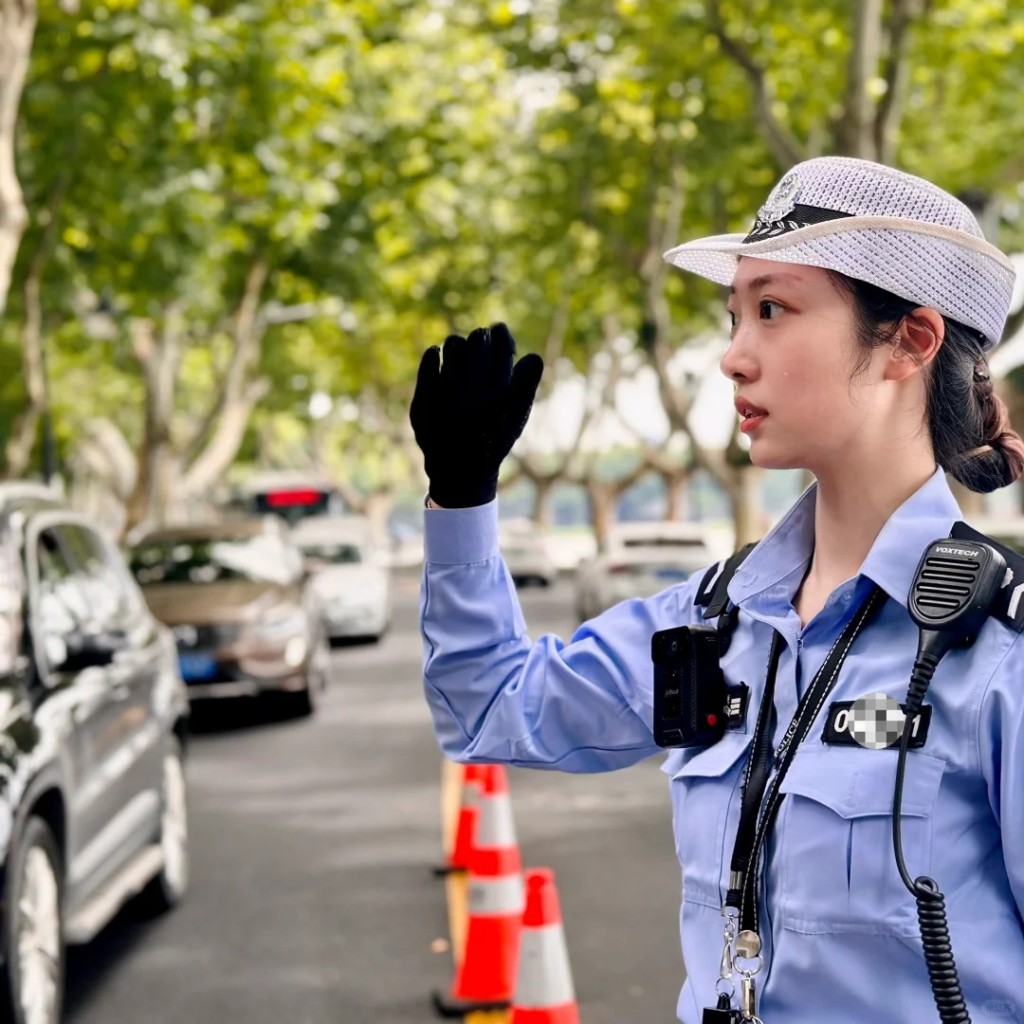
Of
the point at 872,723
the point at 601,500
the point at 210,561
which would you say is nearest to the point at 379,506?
the point at 601,500

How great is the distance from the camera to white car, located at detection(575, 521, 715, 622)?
1972 centimetres

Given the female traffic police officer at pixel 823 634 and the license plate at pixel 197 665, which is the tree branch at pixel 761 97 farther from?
the female traffic police officer at pixel 823 634

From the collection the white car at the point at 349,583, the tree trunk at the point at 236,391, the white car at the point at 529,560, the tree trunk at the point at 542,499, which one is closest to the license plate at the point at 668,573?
the white car at the point at 349,583

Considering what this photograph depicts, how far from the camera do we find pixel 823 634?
76.5 inches

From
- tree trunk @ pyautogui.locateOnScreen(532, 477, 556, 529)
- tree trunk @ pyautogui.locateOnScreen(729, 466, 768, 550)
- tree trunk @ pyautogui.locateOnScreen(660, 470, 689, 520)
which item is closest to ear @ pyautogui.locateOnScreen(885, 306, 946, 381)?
tree trunk @ pyautogui.locateOnScreen(729, 466, 768, 550)

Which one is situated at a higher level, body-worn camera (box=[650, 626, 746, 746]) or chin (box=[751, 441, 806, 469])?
chin (box=[751, 441, 806, 469])

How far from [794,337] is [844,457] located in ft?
0.49

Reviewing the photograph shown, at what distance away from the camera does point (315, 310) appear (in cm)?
3444

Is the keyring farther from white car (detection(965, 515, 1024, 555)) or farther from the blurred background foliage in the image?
the blurred background foliage

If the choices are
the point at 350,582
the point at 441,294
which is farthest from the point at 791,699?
the point at 441,294

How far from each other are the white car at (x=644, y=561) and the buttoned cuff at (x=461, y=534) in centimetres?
1592

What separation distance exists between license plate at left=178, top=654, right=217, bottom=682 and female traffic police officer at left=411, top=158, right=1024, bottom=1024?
1108cm

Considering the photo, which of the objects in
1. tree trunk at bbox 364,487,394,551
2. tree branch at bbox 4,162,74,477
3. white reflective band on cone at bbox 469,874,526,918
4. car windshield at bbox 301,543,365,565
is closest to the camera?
white reflective band on cone at bbox 469,874,526,918

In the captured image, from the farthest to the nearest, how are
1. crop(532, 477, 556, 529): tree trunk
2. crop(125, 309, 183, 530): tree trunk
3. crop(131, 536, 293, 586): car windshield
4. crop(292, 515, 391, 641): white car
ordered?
crop(532, 477, 556, 529): tree trunk → crop(125, 309, 183, 530): tree trunk → crop(292, 515, 391, 641): white car → crop(131, 536, 293, 586): car windshield
